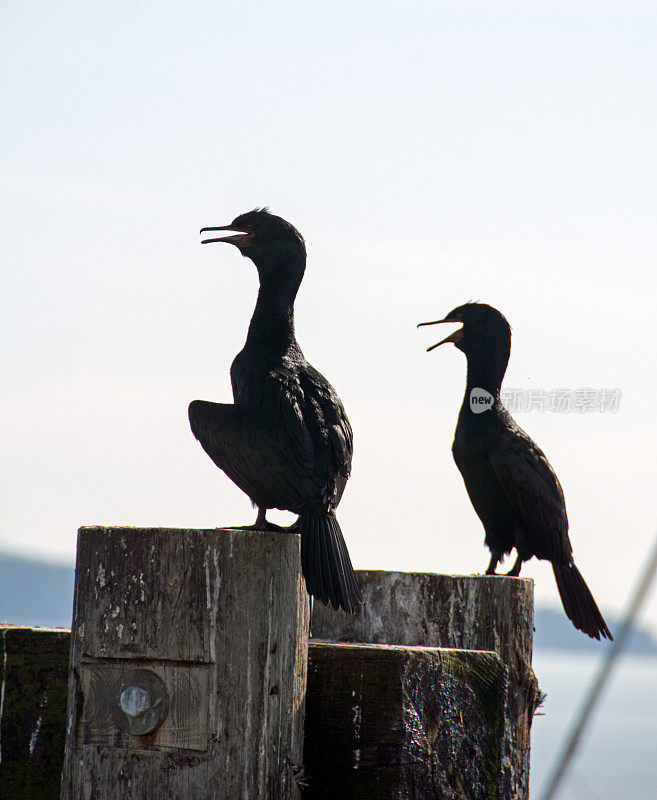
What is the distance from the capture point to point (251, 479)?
15.8 feet

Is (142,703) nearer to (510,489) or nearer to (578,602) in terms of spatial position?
(510,489)

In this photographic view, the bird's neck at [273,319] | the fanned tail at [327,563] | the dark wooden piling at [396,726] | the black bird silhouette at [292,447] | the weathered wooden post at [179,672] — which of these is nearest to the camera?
the weathered wooden post at [179,672]

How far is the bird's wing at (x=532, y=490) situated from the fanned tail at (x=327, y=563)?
260cm

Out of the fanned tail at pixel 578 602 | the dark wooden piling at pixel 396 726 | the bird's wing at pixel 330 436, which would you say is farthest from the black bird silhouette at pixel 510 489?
the dark wooden piling at pixel 396 726

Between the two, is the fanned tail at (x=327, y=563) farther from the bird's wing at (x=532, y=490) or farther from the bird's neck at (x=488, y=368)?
the bird's neck at (x=488, y=368)

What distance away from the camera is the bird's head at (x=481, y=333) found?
7418mm

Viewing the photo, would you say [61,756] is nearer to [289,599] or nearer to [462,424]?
[289,599]

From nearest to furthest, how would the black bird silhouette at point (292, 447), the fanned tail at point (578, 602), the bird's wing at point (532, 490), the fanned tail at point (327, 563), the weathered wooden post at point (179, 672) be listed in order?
the weathered wooden post at point (179, 672) < the fanned tail at point (327, 563) < the black bird silhouette at point (292, 447) < the bird's wing at point (532, 490) < the fanned tail at point (578, 602)

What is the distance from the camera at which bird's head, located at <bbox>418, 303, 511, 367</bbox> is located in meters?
7.42

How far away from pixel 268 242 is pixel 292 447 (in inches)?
56.9

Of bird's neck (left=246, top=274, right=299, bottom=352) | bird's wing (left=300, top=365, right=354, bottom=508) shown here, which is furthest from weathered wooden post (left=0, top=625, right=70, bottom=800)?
bird's neck (left=246, top=274, right=299, bottom=352)

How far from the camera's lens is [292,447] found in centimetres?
479

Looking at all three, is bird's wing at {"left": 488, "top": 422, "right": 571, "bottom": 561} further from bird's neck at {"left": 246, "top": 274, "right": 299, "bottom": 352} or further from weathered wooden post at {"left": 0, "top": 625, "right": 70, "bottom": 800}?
weathered wooden post at {"left": 0, "top": 625, "right": 70, "bottom": 800}

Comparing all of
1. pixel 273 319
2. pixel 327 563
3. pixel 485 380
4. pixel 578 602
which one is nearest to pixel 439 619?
pixel 327 563
